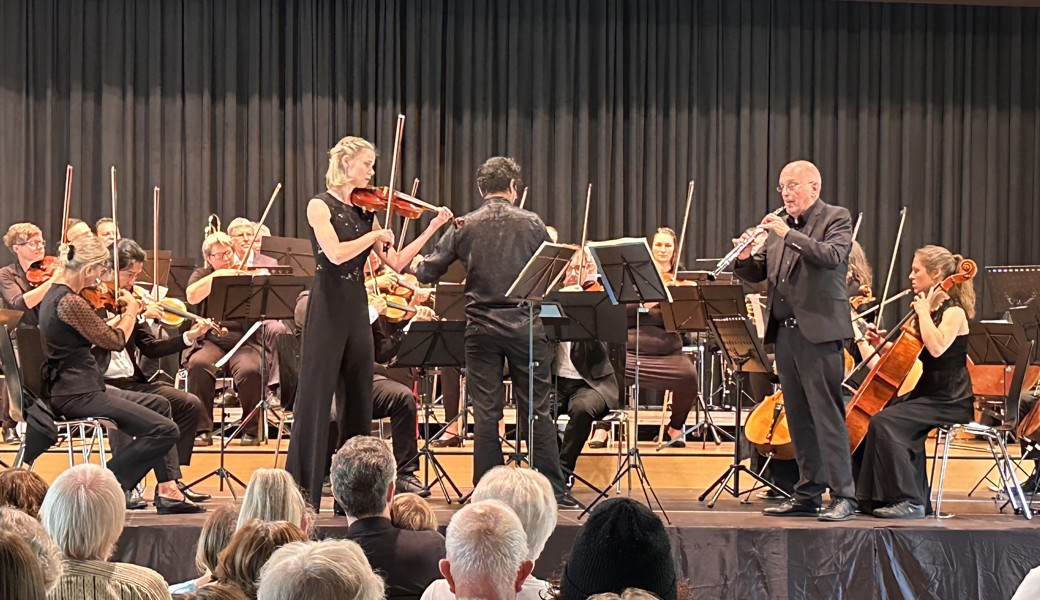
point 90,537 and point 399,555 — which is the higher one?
point 90,537

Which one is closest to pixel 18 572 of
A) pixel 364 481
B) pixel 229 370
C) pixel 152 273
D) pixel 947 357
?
pixel 364 481

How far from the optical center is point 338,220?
5.40 meters

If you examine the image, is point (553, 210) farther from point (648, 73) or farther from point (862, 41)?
point (862, 41)

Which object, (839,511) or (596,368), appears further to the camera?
(596,368)

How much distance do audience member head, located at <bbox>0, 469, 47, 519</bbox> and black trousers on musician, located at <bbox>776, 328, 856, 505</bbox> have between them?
10.9 feet

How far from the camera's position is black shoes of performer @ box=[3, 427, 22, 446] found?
805 centimetres

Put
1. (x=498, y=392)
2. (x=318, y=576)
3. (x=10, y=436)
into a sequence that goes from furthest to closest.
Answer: (x=10, y=436)
(x=498, y=392)
(x=318, y=576)

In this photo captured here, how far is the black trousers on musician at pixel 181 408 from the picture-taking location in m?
6.21

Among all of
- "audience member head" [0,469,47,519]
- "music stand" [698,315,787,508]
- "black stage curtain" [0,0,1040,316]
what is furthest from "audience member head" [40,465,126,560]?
"black stage curtain" [0,0,1040,316]

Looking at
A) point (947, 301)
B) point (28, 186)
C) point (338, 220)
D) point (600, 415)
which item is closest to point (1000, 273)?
point (947, 301)

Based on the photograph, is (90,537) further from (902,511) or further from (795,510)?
(902,511)

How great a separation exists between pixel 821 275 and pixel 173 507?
319 centimetres

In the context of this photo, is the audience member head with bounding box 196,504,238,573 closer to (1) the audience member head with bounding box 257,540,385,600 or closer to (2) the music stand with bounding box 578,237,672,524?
(1) the audience member head with bounding box 257,540,385,600

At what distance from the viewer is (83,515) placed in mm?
3051
